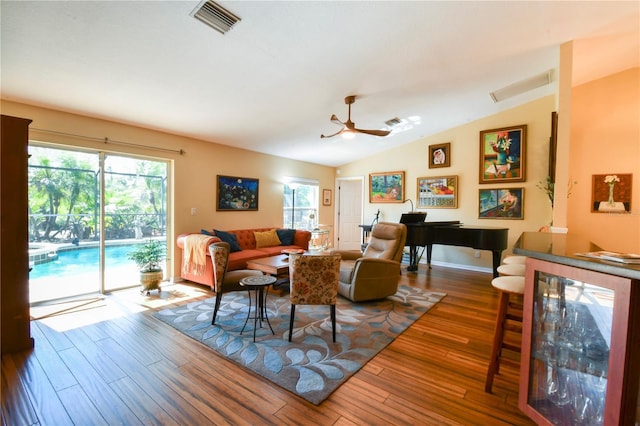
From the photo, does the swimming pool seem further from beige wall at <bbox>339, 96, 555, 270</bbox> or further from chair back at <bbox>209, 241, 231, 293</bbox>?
beige wall at <bbox>339, 96, 555, 270</bbox>

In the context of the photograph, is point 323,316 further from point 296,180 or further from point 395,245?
point 296,180

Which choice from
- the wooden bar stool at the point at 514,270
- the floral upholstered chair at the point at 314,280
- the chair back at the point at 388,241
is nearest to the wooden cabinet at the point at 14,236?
the floral upholstered chair at the point at 314,280

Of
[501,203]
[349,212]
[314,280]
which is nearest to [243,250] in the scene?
[314,280]

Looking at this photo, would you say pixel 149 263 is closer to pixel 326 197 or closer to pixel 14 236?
pixel 14 236

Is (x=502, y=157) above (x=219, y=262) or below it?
above

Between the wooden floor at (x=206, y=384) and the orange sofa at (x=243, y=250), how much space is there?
1.19 m

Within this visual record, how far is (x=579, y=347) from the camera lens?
1366 mm

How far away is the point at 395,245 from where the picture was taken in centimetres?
381

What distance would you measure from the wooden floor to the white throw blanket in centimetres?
124

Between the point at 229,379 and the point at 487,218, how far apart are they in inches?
215

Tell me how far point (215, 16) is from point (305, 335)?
2.93m

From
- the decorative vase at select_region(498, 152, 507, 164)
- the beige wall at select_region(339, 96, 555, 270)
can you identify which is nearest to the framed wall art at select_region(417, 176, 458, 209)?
the beige wall at select_region(339, 96, 555, 270)

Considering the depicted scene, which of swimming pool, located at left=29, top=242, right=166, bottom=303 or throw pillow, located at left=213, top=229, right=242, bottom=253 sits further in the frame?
throw pillow, located at left=213, top=229, right=242, bottom=253

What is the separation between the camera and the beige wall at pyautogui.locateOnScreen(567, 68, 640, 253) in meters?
4.10
